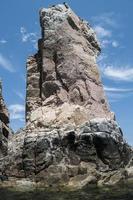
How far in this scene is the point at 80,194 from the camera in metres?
28.9

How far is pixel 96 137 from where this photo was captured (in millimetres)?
37500

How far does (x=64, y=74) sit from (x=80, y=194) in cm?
1904

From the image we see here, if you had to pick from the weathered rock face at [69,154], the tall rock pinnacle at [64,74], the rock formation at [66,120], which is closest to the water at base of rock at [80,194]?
the rock formation at [66,120]

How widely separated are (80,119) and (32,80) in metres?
10.3

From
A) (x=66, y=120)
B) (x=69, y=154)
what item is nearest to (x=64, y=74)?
(x=66, y=120)

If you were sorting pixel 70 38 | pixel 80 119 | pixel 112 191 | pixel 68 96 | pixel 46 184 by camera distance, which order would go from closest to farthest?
pixel 112 191 → pixel 46 184 → pixel 80 119 → pixel 68 96 → pixel 70 38

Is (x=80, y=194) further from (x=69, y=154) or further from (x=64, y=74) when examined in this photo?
(x=64, y=74)

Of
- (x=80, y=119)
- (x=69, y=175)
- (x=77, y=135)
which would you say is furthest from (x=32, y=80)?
(x=69, y=175)

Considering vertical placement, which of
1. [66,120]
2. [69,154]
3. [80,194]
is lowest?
[80,194]

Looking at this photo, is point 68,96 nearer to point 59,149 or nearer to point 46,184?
point 59,149

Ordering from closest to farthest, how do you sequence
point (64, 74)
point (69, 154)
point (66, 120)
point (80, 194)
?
point (80, 194) < point (69, 154) < point (66, 120) < point (64, 74)

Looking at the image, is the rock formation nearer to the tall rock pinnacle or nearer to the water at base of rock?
the tall rock pinnacle

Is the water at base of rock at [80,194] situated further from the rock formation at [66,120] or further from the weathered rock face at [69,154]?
the weathered rock face at [69,154]

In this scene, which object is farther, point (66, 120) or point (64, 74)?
point (64, 74)
